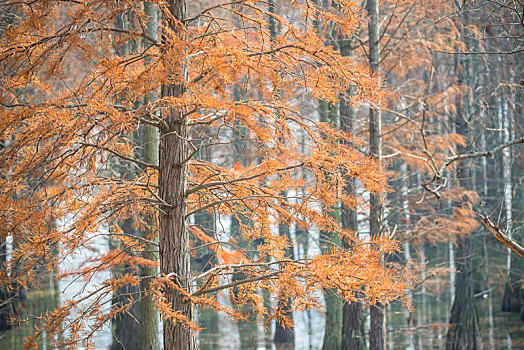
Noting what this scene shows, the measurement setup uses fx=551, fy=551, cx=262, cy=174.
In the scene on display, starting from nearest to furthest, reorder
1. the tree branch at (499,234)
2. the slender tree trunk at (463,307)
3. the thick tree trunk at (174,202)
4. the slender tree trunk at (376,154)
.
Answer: the tree branch at (499,234) → the thick tree trunk at (174,202) → the slender tree trunk at (376,154) → the slender tree trunk at (463,307)

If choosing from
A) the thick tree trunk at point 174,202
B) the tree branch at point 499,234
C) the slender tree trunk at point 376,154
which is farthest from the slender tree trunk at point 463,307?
the thick tree trunk at point 174,202

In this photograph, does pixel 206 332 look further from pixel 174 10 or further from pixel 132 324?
pixel 174 10

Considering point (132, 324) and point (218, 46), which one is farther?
point (132, 324)

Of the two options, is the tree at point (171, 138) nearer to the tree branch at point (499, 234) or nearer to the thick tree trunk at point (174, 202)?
the thick tree trunk at point (174, 202)

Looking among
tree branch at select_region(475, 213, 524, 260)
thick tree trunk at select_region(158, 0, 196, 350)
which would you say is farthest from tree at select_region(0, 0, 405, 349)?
tree branch at select_region(475, 213, 524, 260)

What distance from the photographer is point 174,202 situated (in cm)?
548

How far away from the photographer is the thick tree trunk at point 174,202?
535cm

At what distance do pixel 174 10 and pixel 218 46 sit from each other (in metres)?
0.78

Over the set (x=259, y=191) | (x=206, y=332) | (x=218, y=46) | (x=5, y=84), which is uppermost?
(x=218, y=46)

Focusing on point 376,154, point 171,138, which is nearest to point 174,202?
point 171,138

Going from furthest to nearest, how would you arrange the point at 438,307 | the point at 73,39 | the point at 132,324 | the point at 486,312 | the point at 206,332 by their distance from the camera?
the point at 438,307 → the point at 486,312 → the point at 206,332 → the point at 132,324 → the point at 73,39

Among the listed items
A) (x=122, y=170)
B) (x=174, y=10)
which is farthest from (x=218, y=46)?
(x=122, y=170)

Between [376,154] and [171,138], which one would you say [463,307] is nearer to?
[376,154]

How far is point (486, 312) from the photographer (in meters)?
19.8
